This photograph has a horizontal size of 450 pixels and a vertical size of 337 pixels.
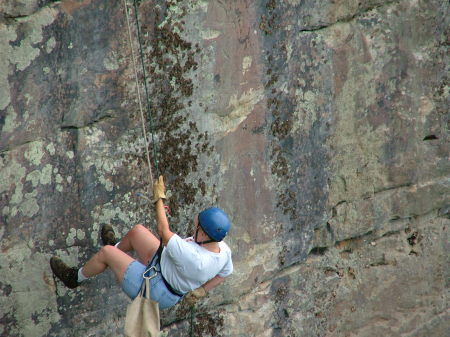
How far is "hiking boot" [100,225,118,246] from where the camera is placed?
19.2ft

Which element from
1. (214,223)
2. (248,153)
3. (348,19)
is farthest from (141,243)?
(348,19)

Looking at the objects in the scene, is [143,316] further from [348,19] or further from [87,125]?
[348,19]

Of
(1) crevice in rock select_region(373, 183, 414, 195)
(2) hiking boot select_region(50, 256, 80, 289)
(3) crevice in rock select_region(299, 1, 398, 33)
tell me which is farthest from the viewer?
(1) crevice in rock select_region(373, 183, 414, 195)

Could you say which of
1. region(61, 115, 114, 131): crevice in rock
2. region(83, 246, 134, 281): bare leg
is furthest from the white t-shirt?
region(61, 115, 114, 131): crevice in rock

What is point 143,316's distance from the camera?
5488 mm

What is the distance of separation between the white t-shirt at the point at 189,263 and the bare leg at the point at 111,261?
24 centimetres

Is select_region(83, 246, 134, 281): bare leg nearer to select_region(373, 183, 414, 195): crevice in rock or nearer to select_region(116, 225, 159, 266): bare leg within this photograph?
select_region(116, 225, 159, 266): bare leg

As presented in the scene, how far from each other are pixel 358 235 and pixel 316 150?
905mm

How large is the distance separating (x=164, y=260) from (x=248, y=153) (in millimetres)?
1279

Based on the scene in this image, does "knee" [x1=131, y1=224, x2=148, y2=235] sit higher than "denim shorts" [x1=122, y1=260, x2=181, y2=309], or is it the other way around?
"knee" [x1=131, y1=224, x2=148, y2=235]

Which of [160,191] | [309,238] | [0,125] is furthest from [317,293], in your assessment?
[0,125]

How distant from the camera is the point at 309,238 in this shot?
23.1 feet

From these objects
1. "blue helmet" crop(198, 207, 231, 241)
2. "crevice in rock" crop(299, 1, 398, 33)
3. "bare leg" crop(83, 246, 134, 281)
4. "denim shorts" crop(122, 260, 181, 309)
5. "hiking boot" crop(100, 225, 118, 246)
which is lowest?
"denim shorts" crop(122, 260, 181, 309)

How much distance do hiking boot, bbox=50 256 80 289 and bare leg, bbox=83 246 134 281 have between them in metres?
0.15
